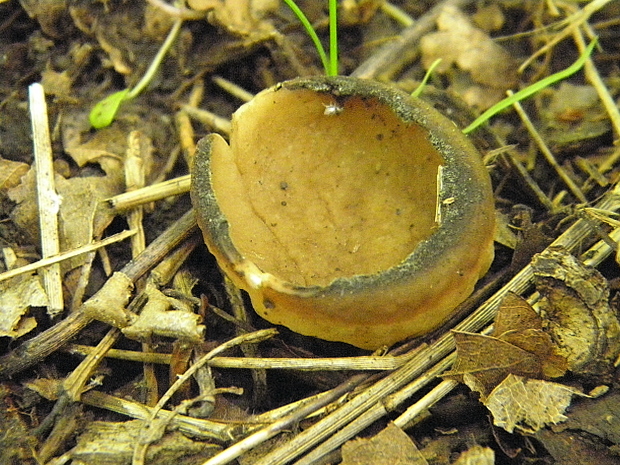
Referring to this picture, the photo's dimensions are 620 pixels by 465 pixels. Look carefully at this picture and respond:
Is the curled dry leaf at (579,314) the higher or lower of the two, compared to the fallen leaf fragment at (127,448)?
higher

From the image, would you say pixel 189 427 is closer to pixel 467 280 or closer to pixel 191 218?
pixel 191 218

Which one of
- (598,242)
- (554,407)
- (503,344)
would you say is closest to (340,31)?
(598,242)

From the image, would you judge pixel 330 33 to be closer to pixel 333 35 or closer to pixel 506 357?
pixel 333 35

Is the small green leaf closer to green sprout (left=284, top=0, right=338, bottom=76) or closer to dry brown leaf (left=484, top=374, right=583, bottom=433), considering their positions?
green sprout (left=284, top=0, right=338, bottom=76)

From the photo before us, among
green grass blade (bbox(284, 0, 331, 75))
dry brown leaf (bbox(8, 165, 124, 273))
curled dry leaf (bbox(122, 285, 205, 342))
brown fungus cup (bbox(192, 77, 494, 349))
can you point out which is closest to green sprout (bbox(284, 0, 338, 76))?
green grass blade (bbox(284, 0, 331, 75))

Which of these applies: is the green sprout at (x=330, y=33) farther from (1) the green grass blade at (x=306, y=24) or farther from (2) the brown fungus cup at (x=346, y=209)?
(2) the brown fungus cup at (x=346, y=209)

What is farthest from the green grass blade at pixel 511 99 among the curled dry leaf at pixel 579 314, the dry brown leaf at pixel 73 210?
the dry brown leaf at pixel 73 210
